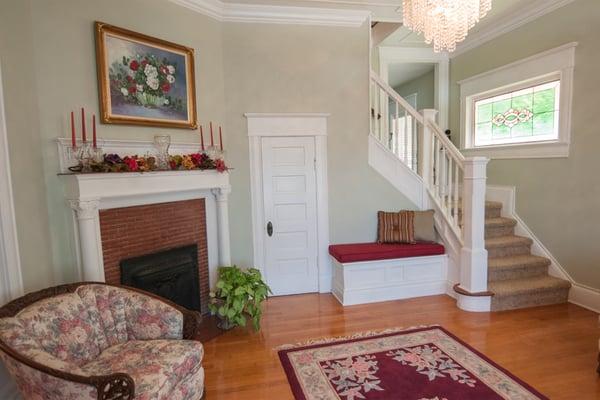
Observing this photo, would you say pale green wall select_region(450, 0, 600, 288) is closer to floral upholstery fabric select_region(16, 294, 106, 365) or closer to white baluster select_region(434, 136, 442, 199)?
white baluster select_region(434, 136, 442, 199)

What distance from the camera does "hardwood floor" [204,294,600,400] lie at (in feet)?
7.70

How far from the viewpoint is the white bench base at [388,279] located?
3.71m

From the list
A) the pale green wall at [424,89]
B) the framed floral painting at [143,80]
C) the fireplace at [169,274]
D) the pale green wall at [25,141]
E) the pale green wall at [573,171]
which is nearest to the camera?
the pale green wall at [25,141]

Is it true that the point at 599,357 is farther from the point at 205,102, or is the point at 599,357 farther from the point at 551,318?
the point at 205,102

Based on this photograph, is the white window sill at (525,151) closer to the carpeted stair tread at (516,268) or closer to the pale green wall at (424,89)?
the carpeted stair tread at (516,268)

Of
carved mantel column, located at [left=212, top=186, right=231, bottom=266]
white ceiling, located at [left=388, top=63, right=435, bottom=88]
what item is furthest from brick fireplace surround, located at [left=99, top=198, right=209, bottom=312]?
white ceiling, located at [left=388, top=63, right=435, bottom=88]

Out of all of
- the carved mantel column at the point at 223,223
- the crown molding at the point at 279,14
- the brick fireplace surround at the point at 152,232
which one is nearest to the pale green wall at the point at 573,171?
the crown molding at the point at 279,14

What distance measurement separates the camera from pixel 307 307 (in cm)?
367

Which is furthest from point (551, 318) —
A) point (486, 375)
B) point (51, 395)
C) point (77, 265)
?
point (77, 265)

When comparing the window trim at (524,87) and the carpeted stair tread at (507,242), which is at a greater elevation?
the window trim at (524,87)

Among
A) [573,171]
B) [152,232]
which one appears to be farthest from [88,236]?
[573,171]

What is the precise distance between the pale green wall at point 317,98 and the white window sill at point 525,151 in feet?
5.07

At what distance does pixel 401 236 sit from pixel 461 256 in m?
0.67

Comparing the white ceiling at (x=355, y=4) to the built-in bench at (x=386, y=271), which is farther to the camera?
the built-in bench at (x=386, y=271)
